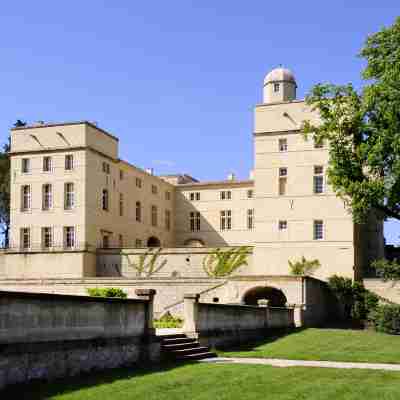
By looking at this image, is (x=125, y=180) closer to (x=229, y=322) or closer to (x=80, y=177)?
(x=80, y=177)

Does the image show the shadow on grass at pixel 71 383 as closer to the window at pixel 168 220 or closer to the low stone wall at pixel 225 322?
the low stone wall at pixel 225 322

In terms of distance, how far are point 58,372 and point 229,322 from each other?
11.3m

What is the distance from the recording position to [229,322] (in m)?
25.4

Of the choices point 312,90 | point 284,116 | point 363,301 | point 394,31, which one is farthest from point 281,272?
point 394,31

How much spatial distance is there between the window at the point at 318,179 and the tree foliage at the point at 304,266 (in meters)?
4.55

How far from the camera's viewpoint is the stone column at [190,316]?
2195cm

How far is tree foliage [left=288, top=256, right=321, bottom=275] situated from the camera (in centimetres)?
4509

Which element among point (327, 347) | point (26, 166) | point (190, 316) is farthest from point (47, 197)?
point (190, 316)

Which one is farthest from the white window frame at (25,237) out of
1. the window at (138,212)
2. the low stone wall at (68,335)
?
the low stone wall at (68,335)

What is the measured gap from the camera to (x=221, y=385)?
14.6 metres

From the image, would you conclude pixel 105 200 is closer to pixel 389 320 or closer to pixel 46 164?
pixel 46 164

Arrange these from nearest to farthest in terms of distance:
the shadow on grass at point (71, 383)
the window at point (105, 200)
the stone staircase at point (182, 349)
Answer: the shadow on grass at point (71, 383)
the stone staircase at point (182, 349)
the window at point (105, 200)

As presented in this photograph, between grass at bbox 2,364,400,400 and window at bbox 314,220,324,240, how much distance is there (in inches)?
1114

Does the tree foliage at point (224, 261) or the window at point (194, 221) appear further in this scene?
the window at point (194, 221)
